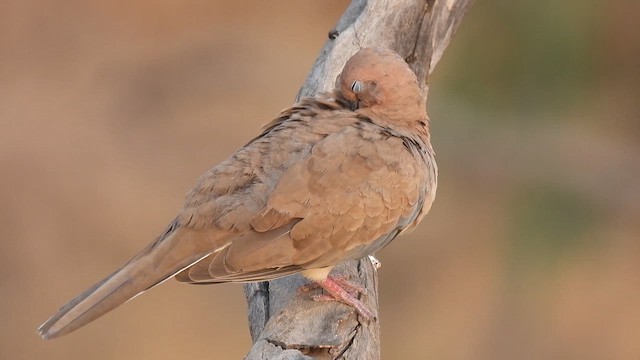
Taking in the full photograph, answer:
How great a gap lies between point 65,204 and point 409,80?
308 cm

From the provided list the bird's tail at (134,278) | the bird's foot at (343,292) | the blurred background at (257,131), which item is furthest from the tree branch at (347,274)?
the blurred background at (257,131)

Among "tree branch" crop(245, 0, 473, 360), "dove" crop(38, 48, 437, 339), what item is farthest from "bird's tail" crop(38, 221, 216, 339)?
"tree branch" crop(245, 0, 473, 360)

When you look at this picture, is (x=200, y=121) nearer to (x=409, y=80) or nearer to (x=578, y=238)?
(x=578, y=238)

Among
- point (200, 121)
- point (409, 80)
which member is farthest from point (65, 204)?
point (409, 80)

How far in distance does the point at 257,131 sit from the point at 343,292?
286cm

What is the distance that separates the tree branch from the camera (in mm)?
1754

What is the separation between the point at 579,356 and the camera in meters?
4.61

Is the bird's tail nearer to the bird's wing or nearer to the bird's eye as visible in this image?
the bird's wing

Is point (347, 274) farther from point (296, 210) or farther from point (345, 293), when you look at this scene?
point (296, 210)

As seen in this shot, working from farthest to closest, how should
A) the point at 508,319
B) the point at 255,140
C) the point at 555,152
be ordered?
the point at 555,152, the point at 508,319, the point at 255,140

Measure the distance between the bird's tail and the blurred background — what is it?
2.65 m

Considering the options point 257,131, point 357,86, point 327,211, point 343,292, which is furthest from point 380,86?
point 257,131

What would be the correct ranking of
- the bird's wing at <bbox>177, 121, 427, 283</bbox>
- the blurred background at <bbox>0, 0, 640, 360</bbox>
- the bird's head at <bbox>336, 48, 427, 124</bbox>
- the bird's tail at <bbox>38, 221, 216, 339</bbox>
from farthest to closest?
the blurred background at <bbox>0, 0, 640, 360</bbox>, the bird's head at <bbox>336, 48, 427, 124</bbox>, the bird's wing at <bbox>177, 121, 427, 283</bbox>, the bird's tail at <bbox>38, 221, 216, 339</bbox>

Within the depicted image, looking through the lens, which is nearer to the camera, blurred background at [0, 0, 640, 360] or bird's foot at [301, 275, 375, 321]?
bird's foot at [301, 275, 375, 321]
